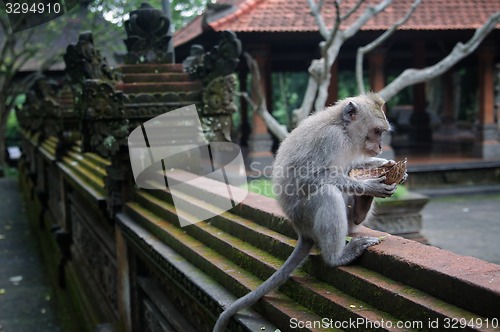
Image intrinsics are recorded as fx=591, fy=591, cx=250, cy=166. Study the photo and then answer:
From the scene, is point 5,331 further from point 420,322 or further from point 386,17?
point 386,17

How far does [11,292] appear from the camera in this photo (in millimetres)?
7281

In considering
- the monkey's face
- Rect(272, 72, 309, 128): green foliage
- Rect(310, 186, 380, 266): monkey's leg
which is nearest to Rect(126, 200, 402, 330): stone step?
Rect(310, 186, 380, 266): monkey's leg

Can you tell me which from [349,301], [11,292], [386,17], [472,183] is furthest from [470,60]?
[349,301]

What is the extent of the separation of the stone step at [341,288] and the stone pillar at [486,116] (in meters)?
12.0

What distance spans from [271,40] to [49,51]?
1239cm

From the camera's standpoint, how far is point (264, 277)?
2.48 metres

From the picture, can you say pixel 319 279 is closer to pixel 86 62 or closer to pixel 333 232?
pixel 333 232

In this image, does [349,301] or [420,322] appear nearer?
[420,322]

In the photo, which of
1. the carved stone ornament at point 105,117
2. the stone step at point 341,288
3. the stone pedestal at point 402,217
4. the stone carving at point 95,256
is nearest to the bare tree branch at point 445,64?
the stone pedestal at point 402,217

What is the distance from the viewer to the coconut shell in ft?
8.17

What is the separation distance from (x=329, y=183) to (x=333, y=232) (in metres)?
0.24

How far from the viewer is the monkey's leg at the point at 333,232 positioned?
7.38 ft

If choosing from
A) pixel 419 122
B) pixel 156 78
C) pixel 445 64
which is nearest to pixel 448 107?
pixel 419 122

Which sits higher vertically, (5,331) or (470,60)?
(470,60)
